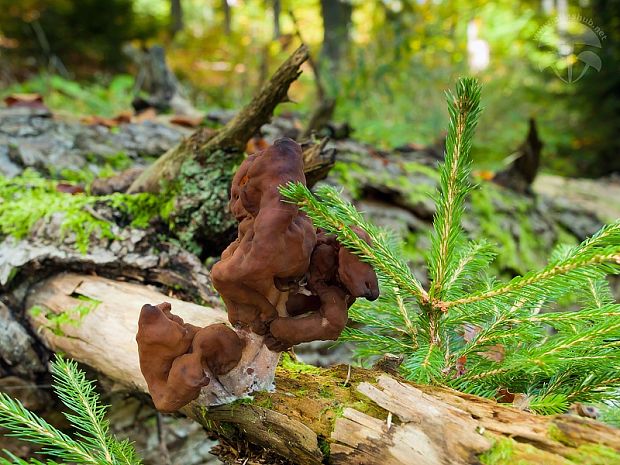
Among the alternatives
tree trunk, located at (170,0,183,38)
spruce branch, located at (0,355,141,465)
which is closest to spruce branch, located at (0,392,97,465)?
spruce branch, located at (0,355,141,465)

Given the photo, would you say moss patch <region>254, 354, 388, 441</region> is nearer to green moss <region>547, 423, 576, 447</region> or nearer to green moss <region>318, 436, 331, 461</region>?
green moss <region>318, 436, 331, 461</region>

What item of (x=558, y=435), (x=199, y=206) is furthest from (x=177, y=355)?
(x=199, y=206)

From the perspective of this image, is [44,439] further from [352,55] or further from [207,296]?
[352,55]

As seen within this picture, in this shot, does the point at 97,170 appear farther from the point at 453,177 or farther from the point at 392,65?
the point at 392,65

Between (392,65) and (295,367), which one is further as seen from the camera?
(392,65)

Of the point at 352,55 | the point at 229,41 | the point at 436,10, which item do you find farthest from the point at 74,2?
the point at 436,10

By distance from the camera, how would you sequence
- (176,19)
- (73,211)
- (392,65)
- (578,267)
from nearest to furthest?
(578,267) < (73,211) < (392,65) < (176,19)
